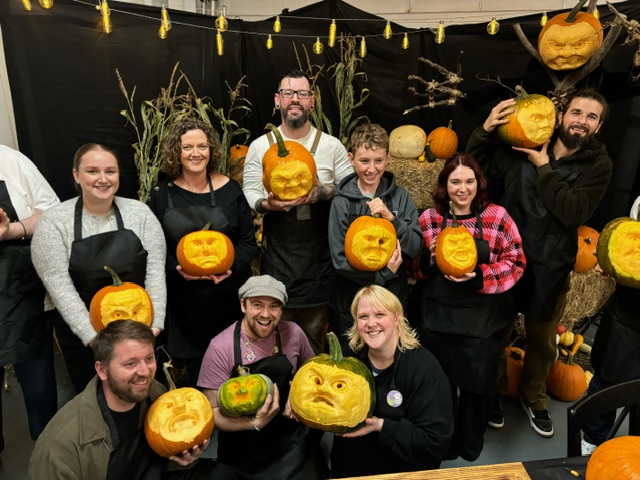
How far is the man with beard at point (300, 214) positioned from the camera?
3203 mm

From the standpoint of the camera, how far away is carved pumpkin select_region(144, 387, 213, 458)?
1.93 meters

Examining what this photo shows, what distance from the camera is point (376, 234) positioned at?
8.68 feet

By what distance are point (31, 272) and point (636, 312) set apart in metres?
3.58

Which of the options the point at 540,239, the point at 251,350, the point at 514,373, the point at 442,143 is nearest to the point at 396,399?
the point at 251,350

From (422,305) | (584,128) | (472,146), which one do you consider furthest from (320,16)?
(422,305)

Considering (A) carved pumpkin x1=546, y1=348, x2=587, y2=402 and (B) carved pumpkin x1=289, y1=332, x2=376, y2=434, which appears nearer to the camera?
(B) carved pumpkin x1=289, y1=332, x2=376, y2=434

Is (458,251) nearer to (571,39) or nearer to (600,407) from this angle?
(600,407)

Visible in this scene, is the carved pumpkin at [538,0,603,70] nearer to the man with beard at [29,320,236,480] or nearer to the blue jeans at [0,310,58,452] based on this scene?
the man with beard at [29,320,236,480]

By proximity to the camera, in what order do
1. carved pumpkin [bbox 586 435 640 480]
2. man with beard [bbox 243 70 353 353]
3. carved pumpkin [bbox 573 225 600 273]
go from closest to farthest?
carved pumpkin [bbox 586 435 640 480], man with beard [bbox 243 70 353 353], carved pumpkin [bbox 573 225 600 273]

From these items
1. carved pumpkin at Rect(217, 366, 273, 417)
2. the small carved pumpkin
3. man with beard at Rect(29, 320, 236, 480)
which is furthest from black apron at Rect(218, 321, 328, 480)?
the small carved pumpkin

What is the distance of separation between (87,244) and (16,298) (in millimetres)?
684

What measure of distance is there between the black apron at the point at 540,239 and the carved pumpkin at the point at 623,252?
0.39m

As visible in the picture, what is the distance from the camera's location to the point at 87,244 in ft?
8.30

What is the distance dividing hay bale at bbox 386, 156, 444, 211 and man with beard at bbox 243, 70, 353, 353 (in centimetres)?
156
